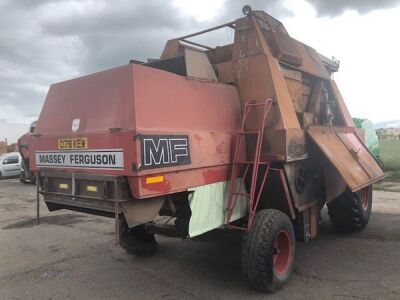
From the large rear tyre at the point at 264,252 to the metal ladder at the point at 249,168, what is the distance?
16 cm

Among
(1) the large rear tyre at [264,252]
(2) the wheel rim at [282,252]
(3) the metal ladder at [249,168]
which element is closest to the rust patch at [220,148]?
(3) the metal ladder at [249,168]

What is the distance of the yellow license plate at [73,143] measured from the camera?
4355 mm

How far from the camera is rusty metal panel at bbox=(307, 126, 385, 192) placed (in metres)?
5.35

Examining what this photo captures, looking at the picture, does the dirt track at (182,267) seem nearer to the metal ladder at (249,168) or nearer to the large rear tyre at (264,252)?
the large rear tyre at (264,252)

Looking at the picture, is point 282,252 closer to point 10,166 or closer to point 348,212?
point 348,212

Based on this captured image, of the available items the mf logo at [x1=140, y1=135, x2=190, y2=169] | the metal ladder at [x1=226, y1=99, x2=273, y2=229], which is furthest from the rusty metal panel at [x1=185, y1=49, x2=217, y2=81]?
the mf logo at [x1=140, y1=135, x2=190, y2=169]

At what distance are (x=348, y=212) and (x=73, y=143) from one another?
443cm

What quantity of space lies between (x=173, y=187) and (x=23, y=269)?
2876mm

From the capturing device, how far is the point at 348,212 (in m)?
6.85

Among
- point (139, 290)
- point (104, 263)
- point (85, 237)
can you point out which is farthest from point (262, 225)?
point (85, 237)

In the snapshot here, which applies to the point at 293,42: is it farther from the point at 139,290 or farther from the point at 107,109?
the point at 139,290

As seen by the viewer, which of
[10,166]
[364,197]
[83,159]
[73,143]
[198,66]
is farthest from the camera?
[10,166]

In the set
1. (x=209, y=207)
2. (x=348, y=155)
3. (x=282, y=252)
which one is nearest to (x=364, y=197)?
(x=348, y=155)

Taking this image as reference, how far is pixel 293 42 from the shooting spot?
615 cm
